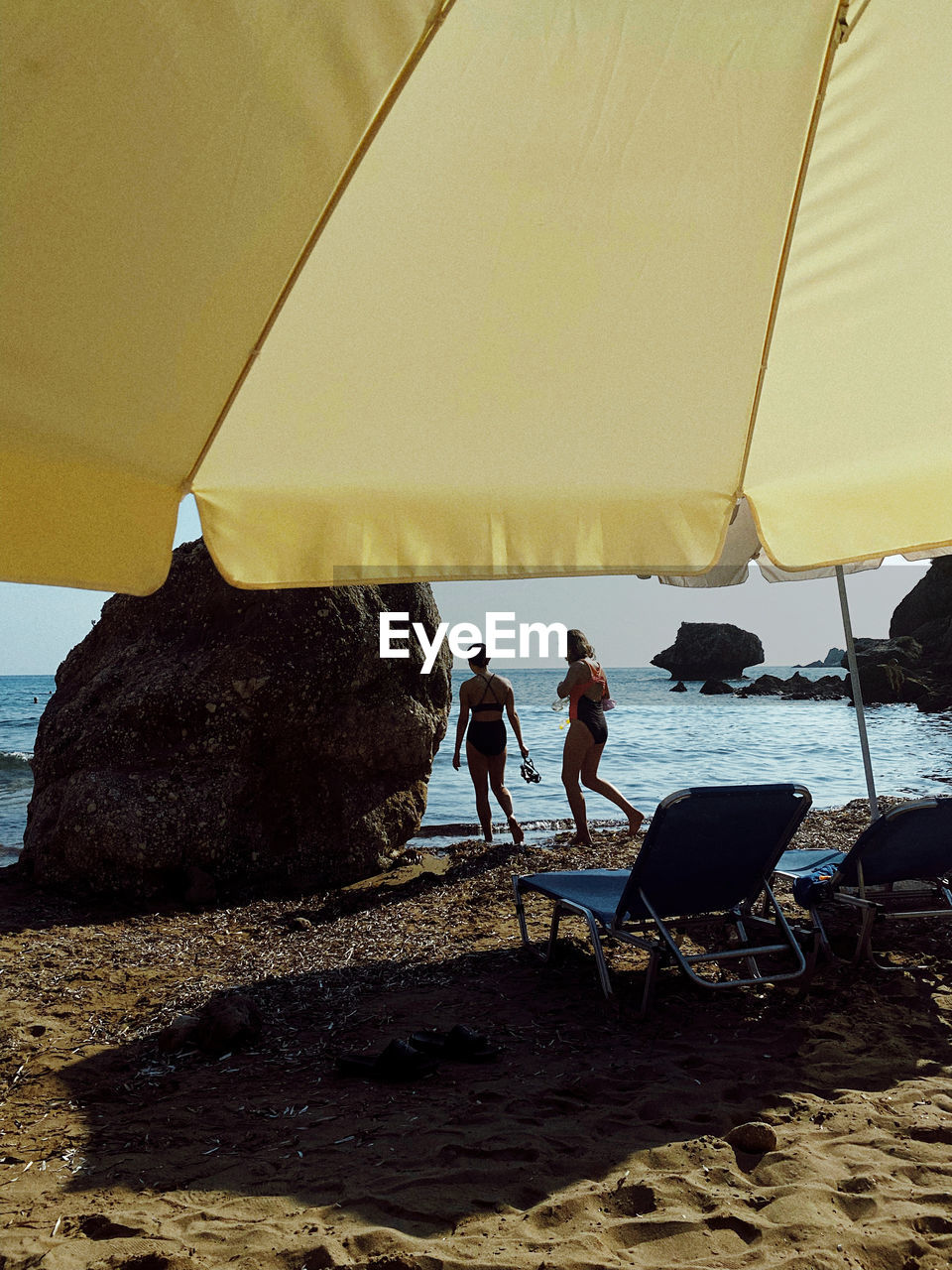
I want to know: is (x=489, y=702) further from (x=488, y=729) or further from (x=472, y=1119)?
(x=472, y=1119)

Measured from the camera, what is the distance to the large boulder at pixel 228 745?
6.28 metres

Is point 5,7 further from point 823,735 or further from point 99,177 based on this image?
point 823,735

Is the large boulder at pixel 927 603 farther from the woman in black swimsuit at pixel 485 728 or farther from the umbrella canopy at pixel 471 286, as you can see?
the umbrella canopy at pixel 471 286

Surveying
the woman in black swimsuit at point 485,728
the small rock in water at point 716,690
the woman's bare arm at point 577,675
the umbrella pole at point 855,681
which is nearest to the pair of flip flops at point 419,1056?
the umbrella pole at point 855,681

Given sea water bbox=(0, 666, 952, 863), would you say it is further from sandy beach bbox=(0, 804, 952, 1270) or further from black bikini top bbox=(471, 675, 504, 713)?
sandy beach bbox=(0, 804, 952, 1270)

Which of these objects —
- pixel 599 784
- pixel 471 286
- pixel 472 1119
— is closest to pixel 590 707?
pixel 599 784

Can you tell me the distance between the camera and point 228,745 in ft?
21.7

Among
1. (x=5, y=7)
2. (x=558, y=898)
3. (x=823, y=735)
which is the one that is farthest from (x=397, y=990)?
(x=823, y=735)

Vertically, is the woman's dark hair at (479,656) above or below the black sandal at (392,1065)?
above

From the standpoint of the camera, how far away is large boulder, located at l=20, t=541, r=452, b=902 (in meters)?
6.28

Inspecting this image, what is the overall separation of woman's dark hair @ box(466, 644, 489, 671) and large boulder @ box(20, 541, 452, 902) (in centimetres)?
57

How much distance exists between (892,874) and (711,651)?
6444 centimetres

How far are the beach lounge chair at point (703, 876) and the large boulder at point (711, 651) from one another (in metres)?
63.9

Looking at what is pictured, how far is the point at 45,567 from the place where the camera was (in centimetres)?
216
